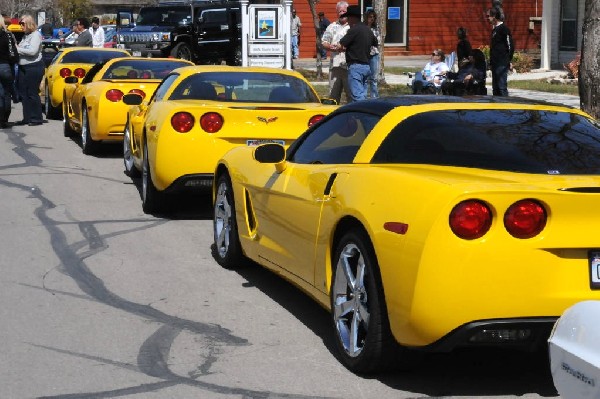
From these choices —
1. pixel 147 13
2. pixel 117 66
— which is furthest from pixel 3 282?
pixel 147 13

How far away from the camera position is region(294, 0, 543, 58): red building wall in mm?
45250

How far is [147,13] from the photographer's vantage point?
35.2 metres

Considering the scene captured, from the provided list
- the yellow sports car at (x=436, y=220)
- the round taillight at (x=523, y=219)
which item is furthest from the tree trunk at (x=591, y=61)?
the round taillight at (x=523, y=219)

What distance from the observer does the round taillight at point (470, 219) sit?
5145 mm


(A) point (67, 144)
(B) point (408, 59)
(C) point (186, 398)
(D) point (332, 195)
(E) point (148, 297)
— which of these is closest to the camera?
(C) point (186, 398)

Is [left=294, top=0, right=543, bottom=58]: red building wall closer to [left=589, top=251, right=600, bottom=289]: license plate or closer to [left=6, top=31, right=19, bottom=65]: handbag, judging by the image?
[left=6, top=31, right=19, bottom=65]: handbag

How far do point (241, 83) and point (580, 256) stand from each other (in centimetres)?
655

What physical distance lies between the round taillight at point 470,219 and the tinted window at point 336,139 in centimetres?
141

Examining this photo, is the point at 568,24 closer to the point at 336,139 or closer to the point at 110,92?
the point at 110,92

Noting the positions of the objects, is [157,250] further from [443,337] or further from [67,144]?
[67,144]

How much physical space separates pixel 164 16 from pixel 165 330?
29.1m

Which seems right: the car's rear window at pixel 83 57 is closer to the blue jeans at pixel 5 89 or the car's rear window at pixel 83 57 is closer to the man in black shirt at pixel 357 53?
the blue jeans at pixel 5 89

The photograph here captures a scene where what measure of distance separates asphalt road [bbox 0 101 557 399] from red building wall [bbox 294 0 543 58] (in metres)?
35.2

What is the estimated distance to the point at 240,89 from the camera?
11.3m
